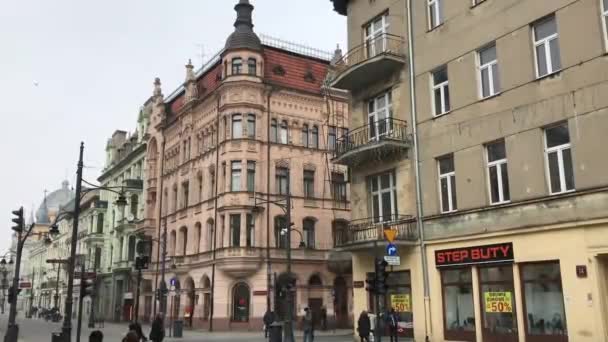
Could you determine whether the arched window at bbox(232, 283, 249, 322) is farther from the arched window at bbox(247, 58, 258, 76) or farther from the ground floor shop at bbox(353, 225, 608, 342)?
the ground floor shop at bbox(353, 225, 608, 342)

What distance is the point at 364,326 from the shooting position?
22453 mm

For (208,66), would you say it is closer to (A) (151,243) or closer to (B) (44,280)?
(A) (151,243)

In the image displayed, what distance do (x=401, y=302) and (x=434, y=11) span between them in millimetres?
10941

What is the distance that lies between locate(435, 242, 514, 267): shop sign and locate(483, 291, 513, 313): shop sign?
103 centimetres

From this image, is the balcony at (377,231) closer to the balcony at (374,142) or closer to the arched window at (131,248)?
the balcony at (374,142)

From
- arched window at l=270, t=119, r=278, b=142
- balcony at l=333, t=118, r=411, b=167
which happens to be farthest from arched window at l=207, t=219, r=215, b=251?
balcony at l=333, t=118, r=411, b=167

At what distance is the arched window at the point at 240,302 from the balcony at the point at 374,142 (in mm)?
17425

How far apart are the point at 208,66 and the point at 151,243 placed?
17082mm

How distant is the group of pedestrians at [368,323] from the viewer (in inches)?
850

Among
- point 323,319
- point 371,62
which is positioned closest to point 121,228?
point 323,319

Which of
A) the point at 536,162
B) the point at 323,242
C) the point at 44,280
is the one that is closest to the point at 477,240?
the point at 536,162

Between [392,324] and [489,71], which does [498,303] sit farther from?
[489,71]

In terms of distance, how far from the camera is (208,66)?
4800cm

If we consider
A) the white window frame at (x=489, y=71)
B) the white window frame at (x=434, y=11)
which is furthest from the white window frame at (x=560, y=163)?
the white window frame at (x=434, y=11)
